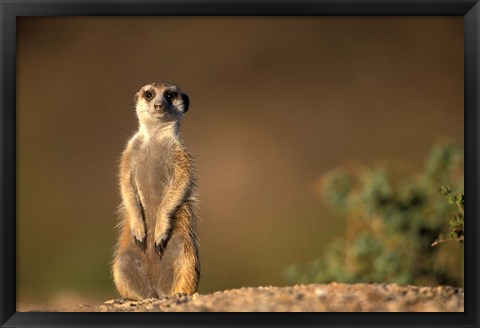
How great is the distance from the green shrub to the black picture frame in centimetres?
238

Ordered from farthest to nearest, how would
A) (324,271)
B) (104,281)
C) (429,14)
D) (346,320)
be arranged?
(104,281), (324,271), (429,14), (346,320)

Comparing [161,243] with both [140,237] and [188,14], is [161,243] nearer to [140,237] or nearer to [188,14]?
[140,237]

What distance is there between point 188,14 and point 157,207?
1711 mm

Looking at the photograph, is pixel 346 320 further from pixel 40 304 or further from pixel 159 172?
pixel 40 304

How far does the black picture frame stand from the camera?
4.25 metres

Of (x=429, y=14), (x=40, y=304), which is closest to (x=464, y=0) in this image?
(x=429, y=14)

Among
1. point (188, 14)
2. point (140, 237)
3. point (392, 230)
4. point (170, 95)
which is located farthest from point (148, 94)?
point (392, 230)

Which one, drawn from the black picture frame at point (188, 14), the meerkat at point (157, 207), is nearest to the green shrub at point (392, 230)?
the meerkat at point (157, 207)

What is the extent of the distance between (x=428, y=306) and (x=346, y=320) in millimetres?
557

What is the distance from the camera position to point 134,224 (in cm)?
569

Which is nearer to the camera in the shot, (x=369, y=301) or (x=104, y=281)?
(x=369, y=301)

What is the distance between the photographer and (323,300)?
4516 millimetres

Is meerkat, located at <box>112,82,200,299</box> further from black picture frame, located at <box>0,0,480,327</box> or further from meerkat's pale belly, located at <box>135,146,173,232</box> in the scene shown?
black picture frame, located at <box>0,0,480,327</box>

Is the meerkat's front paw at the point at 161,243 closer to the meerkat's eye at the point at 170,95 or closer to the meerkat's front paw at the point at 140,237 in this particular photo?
the meerkat's front paw at the point at 140,237
